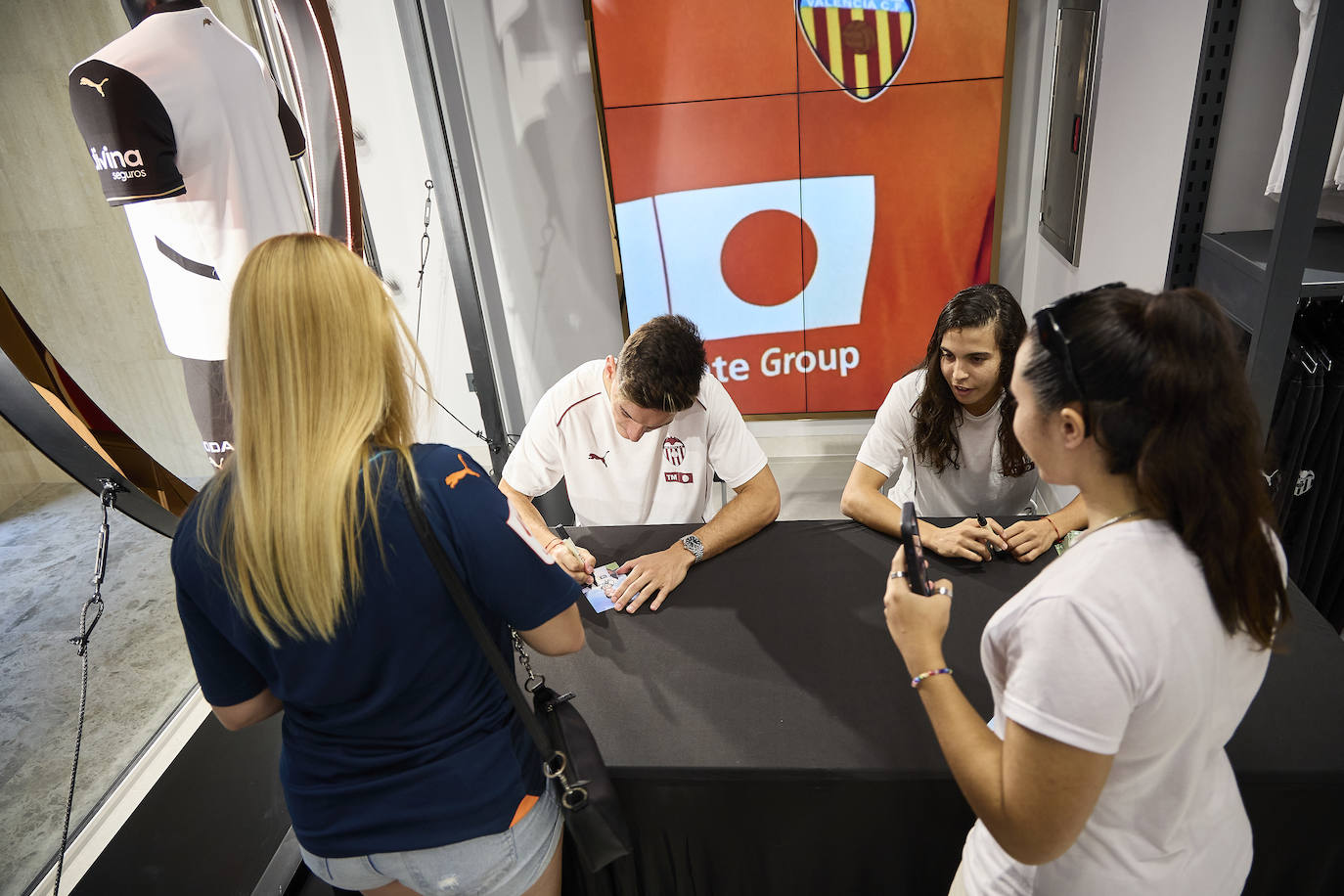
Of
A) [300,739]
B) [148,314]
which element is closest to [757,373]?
[148,314]

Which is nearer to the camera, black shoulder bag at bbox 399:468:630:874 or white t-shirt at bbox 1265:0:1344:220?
black shoulder bag at bbox 399:468:630:874

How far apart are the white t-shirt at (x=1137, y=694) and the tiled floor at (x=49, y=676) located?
2.08 meters

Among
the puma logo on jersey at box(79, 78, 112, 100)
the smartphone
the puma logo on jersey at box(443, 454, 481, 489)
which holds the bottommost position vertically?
the smartphone

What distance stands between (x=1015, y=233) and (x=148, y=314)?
11.3ft

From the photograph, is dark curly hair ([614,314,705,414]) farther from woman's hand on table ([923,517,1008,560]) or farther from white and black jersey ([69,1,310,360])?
white and black jersey ([69,1,310,360])

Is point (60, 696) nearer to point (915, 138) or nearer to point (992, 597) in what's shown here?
point (992, 597)

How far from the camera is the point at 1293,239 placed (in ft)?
6.00

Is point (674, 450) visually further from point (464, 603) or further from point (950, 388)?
point (464, 603)

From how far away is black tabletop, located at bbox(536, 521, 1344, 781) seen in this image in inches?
53.9

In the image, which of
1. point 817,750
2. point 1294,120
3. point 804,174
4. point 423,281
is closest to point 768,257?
point 804,174

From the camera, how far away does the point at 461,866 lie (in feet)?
3.81

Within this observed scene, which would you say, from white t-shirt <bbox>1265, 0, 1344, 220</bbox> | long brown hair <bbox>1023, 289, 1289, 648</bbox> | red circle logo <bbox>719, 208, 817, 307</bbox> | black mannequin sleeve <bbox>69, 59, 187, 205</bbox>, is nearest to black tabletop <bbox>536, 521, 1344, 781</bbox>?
long brown hair <bbox>1023, 289, 1289, 648</bbox>

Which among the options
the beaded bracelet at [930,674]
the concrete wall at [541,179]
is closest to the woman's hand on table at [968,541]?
the beaded bracelet at [930,674]

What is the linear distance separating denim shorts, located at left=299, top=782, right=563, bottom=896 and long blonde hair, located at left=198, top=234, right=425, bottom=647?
1.28 ft
